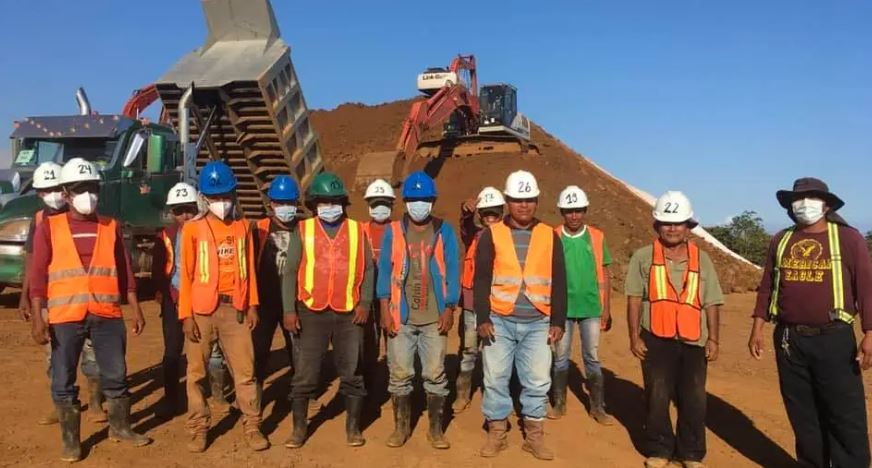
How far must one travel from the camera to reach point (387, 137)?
30953 millimetres

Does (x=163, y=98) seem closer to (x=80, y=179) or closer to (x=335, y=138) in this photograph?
(x=80, y=179)

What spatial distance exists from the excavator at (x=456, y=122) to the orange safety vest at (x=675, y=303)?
15.6 meters

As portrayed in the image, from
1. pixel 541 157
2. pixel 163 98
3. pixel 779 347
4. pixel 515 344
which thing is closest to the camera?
pixel 779 347

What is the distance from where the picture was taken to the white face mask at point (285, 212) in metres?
5.73

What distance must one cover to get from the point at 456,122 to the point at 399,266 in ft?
65.7

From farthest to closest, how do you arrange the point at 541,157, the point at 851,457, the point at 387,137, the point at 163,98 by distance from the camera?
the point at 387,137, the point at 541,157, the point at 163,98, the point at 851,457

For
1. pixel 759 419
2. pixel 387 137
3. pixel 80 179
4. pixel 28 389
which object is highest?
pixel 387 137

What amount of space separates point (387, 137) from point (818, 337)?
Answer: 27.4 metres

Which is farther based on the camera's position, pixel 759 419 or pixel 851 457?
pixel 759 419

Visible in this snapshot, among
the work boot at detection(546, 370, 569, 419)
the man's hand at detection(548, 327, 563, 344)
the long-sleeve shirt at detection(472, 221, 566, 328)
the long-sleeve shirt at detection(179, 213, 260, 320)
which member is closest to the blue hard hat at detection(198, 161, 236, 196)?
the long-sleeve shirt at detection(179, 213, 260, 320)

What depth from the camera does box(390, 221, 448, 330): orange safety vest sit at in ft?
16.8

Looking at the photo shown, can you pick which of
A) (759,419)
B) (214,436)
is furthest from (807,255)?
(214,436)

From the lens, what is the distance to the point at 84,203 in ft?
15.5

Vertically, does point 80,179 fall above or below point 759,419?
above
